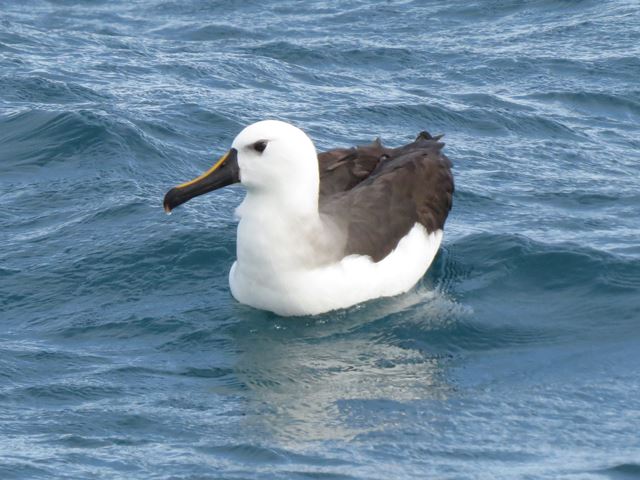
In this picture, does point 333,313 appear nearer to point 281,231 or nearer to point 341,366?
point 281,231

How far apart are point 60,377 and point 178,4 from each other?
1290cm

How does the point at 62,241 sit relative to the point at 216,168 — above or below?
below

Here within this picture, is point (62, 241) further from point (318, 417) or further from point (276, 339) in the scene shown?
point (318, 417)

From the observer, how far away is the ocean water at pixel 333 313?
9.80 meters

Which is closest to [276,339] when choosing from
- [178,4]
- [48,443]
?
[48,443]

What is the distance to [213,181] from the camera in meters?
11.9

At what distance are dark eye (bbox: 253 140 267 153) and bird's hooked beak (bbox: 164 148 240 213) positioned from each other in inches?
6.6

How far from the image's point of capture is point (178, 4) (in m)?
23.0

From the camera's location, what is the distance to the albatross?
11.8m

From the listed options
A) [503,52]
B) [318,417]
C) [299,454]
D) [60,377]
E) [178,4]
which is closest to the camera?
[299,454]

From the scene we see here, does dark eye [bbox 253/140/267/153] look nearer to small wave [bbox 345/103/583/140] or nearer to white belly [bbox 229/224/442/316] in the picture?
white belly [bbox 229/224/442/316]

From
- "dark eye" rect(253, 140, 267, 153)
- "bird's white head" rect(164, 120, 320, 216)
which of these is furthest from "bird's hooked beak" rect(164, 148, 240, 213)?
"dark eye" rect(253, 140, 267, 153)

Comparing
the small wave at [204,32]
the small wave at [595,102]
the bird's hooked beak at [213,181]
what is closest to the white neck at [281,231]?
the bird's hooked beak at [213,181]

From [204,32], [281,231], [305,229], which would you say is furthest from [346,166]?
[204,32]
